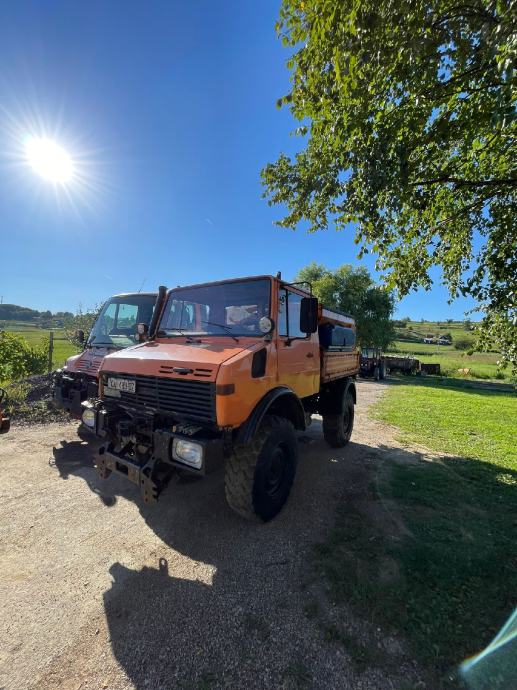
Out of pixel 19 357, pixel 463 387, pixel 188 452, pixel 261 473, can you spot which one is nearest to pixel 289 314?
pixel 261 473

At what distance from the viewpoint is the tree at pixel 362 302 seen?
27422mm

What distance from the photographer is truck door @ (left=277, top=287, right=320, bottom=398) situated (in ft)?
12.2

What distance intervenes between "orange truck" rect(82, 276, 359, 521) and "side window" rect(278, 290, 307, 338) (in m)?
0.01

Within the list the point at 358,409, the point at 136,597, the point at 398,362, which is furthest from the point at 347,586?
the point at 398,362

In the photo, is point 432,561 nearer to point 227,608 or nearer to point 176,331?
point 227,608

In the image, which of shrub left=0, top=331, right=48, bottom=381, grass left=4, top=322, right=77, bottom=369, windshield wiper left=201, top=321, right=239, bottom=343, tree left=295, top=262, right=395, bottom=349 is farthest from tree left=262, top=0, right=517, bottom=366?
tree left=295, top=262, right=395, bottom=349

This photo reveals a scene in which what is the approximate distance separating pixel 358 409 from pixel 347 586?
28.7 feet

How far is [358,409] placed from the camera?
35.4 ft

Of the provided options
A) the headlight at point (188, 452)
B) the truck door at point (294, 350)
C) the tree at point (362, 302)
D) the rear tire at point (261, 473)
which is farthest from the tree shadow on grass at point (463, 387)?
the headlight at point (188, 452)

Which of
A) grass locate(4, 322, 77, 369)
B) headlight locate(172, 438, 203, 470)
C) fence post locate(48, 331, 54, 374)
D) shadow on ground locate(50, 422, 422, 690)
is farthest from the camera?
grass locate(4, 322, 77, 369)

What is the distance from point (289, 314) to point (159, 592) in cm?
306

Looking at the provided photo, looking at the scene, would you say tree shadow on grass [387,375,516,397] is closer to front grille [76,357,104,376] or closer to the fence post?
the fence post

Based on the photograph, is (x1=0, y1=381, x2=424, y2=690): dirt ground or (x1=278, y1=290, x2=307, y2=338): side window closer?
(x1=0, y1=381, x2=424, y2=690): dirt ground

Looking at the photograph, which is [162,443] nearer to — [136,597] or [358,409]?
[136,597]
